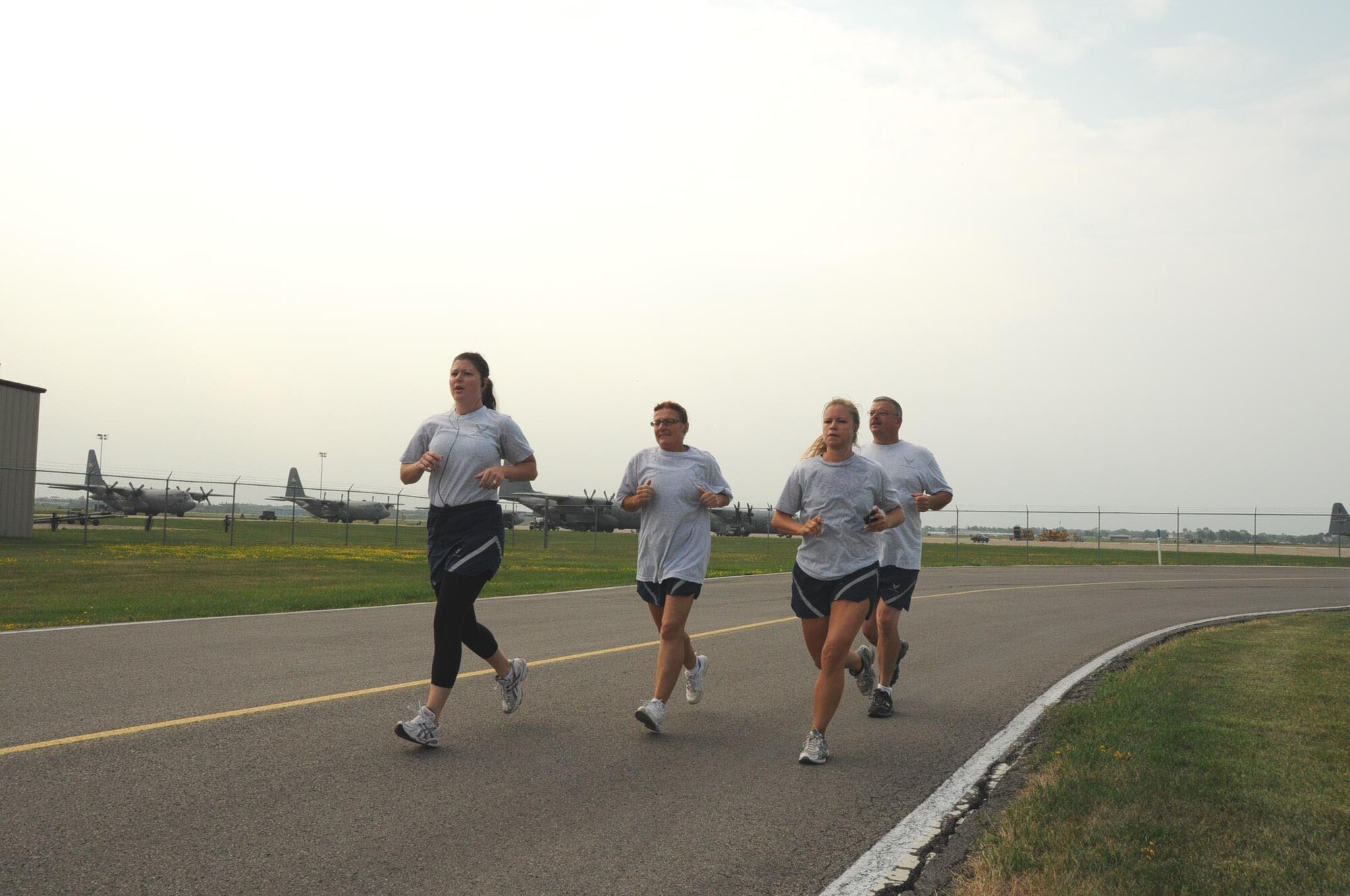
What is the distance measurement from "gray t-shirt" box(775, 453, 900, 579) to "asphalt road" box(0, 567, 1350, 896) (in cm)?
113

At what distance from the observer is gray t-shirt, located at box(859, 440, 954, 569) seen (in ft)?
22.3

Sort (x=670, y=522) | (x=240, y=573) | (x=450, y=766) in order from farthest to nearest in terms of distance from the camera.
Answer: (x=240, y=573)
(x=670, y=522)
(x=450, y=766)

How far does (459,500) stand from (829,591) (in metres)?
2.22

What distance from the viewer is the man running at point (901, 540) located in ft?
22.3

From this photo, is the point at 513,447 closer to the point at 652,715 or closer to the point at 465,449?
the point at 465,449

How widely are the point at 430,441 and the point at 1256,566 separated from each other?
36.5 meters

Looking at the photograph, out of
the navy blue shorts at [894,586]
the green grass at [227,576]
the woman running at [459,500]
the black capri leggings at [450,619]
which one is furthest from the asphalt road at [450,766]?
the green grass at [227,576]

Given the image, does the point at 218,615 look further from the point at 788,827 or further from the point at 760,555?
the point at 760,555

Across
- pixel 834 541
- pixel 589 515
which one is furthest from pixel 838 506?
pixel 589 515

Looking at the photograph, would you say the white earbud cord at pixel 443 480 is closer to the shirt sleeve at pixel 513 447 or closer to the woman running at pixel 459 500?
the woman running at pixel 459 500

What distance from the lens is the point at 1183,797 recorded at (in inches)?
174

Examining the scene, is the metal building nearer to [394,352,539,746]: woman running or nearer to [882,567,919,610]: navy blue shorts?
[394,352,539,746]: woman running

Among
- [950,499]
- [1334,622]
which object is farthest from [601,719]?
[1334,622]

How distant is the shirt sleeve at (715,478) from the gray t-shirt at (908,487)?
4.20 ft
